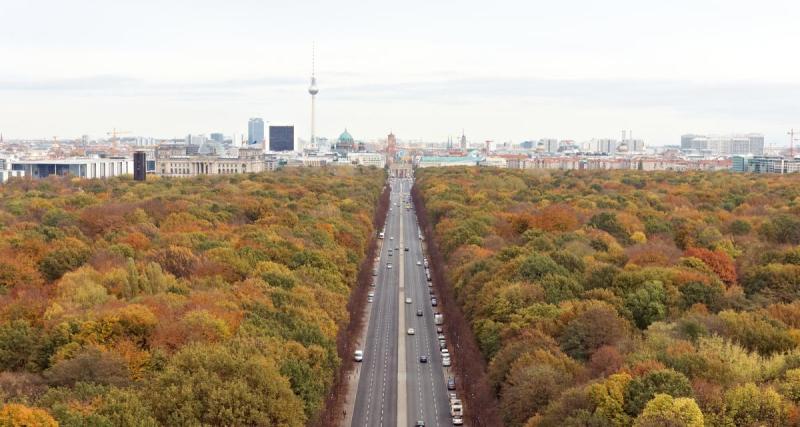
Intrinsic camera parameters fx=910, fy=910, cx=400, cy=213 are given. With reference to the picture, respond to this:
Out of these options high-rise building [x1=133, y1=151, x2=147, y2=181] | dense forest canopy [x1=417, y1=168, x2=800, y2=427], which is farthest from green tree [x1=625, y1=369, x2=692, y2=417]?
high-rise building [x1=133, y1=151, x2=147, y2=181]

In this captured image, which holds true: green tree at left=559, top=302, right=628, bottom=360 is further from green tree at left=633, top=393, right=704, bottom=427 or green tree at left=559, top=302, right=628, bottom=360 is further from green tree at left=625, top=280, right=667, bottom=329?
green tree at left=633, top=393, right=704, bottom=427

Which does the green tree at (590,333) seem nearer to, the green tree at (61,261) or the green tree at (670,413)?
the green tree at (670,413)

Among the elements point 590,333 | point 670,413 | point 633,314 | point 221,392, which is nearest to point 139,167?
point 633,314

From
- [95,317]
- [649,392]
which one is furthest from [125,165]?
[649,392]

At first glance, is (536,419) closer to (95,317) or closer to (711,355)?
(711,355)

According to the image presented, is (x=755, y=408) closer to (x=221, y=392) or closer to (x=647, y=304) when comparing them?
(x=221, y=392)

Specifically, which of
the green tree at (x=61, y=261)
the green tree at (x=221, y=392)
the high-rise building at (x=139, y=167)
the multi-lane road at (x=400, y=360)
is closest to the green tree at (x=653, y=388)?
the green tree at (x=221, y=392)
